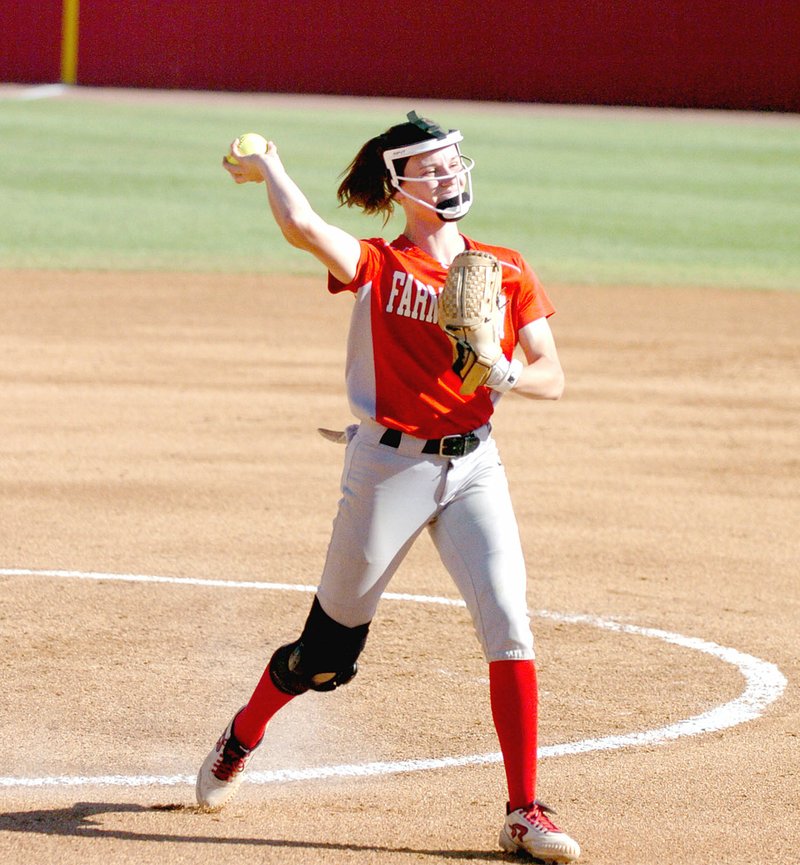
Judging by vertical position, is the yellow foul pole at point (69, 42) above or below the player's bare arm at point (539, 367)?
below

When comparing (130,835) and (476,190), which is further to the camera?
(476,190)

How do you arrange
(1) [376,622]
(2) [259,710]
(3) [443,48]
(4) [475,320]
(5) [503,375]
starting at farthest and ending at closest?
1. (3) [443,48]
2. (1) [376,622]
3. (2) [259,710]
4. (5) [503,375]
5. (4) [475,320]

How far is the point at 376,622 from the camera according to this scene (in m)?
6.73

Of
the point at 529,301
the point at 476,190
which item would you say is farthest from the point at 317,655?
the point at 476,190

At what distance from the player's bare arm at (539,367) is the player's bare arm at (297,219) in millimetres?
578

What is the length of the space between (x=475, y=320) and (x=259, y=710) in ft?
4.50

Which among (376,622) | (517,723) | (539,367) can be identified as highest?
(539,367)

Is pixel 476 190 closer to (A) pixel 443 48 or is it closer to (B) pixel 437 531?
(A) pixel 443 48

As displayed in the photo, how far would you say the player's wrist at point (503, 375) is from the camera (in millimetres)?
4426

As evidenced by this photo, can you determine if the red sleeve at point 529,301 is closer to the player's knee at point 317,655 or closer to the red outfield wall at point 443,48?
the player's knee at point 317,655

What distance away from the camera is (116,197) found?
21406 millimetres

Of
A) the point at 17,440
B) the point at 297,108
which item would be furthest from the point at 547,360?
the point at 297,108

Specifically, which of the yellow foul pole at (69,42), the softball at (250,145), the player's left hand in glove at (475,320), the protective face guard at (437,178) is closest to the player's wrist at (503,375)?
the player's left hand in glove at (475,320)

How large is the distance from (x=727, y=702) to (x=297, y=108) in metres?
30.2
